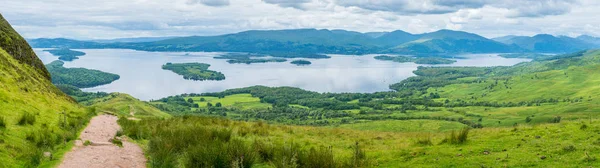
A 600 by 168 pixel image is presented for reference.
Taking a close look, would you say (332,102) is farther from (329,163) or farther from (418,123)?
(329,163)

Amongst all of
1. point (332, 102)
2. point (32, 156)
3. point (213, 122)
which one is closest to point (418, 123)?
point (332, 102)

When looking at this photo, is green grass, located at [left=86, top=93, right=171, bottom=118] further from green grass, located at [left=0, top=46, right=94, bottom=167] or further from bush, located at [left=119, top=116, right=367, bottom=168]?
bush, located at [left=119, top=116, right=367, bottom=168]

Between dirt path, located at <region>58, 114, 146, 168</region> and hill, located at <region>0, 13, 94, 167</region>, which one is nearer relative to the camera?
hill, located at <region>0, 13, 94, 167</region>

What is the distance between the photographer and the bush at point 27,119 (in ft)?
51.3

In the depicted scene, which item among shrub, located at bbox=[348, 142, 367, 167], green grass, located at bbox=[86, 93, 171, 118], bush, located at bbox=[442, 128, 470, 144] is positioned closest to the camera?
shrub, located at bbox=[348, 142, 367, 167]

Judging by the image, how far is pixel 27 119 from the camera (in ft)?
52.8

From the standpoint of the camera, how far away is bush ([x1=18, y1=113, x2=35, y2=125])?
51.3ft

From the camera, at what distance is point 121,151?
15.2 meters

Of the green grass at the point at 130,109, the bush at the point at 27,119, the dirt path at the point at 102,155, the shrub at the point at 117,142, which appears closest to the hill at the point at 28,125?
the bush at the point at 27,119

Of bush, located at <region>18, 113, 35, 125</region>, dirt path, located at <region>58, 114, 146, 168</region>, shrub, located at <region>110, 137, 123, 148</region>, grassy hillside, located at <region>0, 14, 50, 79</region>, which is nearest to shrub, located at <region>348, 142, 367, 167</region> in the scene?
dirt path, located at <region>58, 114, 146, 168</region>

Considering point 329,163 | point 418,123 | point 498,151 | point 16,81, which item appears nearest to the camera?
point 329,163

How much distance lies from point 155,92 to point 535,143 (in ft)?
622

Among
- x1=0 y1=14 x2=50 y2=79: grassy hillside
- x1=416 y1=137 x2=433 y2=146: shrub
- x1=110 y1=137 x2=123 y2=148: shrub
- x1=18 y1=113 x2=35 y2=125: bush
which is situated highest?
x1=0 y1=14 x2=50 y2=79: grassy hillside

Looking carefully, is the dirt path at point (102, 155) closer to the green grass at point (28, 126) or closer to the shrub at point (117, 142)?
the shrub at point (117, 142)
